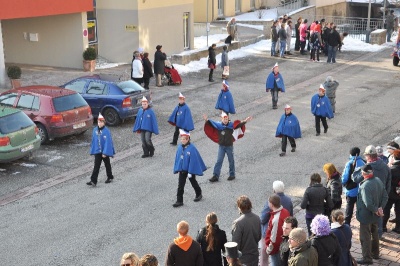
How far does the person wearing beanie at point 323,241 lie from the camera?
27.3 ft

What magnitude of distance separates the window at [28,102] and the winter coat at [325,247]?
1132 centimetres

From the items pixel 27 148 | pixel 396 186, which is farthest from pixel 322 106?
pixel 27 148

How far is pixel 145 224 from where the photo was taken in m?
12.5

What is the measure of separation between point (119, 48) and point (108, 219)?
18.3 meters

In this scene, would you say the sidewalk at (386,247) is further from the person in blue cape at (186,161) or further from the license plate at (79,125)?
the license plate at (79,125)

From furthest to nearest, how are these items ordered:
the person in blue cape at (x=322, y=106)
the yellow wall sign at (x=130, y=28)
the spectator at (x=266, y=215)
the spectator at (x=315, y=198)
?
the yellow wall sign at (x=130, y=28), the person in blue cape at (x=322, y=106), the spectator at (x=315, y=198), the spectator at (x=266, y=215)

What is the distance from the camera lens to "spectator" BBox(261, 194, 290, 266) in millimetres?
9406

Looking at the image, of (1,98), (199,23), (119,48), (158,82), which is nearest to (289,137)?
(1,98)

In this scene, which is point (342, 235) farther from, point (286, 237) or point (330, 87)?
point (330, 87)

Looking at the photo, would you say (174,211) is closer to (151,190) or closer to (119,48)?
(151,190)

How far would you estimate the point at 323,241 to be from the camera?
8.35 meters

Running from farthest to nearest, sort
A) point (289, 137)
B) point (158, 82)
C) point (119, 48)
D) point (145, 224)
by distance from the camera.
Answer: point (119, 48)
point (158, 82)
point (289, 137)
point (145, 224)

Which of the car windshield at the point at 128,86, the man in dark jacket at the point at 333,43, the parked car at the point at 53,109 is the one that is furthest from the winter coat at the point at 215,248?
the man in dark jacket at the point at 333,43

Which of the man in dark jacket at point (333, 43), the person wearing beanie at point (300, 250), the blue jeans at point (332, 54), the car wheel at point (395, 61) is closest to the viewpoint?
the person wearing beanie at point (300, 250)
